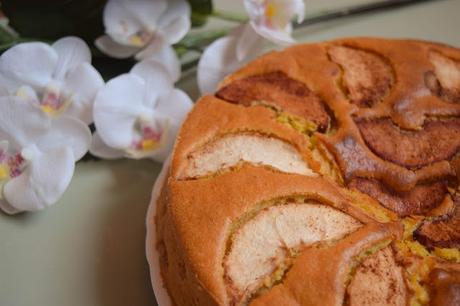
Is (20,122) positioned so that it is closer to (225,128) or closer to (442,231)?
(225,128)

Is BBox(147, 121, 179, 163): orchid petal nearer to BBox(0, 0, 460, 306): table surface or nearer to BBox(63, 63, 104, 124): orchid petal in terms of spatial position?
BBox(0, 0, 460, 306): table surface

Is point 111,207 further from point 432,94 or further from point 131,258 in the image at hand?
point 432,94

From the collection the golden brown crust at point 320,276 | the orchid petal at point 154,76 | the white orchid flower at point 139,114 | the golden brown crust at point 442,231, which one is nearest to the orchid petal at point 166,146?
the white orchid flower at point 139,114

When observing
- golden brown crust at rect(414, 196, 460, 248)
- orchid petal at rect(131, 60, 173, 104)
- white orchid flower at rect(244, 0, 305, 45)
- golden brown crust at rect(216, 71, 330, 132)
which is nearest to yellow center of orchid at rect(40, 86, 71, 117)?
orchid petal at rect(131, 60, 173, 104)

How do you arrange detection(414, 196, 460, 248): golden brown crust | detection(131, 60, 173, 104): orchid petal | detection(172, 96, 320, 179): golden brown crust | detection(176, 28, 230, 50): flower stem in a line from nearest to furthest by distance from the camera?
1. detection(414, 196, 460, 248): golden brown crust
2. detection(172, 96, 320, 179): golden brown crust
3. detection(131, 60, 173, 104): orchid petal
4. detection(176, 28, 230, 50): flower stem

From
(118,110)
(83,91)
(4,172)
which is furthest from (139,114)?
(4,172)

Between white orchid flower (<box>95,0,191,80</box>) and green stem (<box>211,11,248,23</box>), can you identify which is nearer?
white orchid flower (<box>95,0,191,80</box>)

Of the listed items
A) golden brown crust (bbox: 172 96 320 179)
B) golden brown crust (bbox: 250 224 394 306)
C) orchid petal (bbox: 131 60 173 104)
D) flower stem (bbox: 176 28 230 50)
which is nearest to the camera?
golden brown crust (bbox: 250 224 394 306)

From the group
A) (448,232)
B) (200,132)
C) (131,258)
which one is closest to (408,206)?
(448,232)
